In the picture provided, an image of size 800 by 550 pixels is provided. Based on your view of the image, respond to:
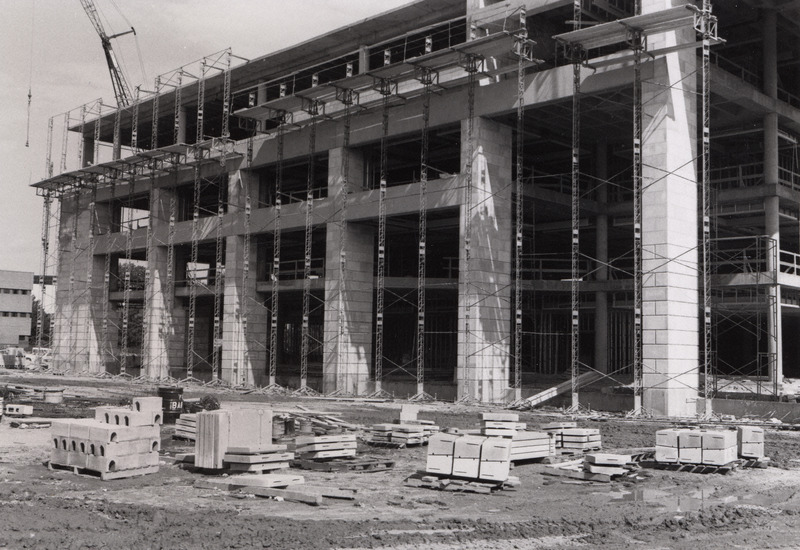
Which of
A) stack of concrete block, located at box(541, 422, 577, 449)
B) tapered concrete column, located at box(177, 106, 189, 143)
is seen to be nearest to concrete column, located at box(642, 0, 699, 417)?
stack of concrete block, located at box(541, 422, 577, 449)

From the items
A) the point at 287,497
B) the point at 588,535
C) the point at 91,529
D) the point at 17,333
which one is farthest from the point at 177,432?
the point at 17,333

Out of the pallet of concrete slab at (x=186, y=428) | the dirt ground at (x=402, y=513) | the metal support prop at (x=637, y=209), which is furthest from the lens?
the metal support prop at (x=637, y=209)

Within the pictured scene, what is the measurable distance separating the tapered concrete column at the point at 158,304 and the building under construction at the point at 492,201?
136mm

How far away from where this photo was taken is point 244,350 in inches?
1784

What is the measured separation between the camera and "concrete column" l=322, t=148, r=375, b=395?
39594mm

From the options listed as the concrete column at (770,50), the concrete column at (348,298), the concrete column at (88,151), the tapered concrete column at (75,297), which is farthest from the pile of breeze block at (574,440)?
the concrete column at (88,151)

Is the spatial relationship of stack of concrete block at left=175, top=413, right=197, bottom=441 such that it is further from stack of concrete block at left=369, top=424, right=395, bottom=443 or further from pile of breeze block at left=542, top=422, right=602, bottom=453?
pile of breeze block at left=542, top=422, right=602, bottom=453

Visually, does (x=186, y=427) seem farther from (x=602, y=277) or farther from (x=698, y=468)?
(x=602, y=277)

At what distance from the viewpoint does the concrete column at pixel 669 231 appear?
27953 mm

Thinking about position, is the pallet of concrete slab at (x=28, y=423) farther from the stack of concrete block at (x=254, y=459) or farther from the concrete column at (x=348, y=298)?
the concrete column at (x=348, y=298)

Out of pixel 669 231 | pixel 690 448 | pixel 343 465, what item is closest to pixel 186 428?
pixel 343 465

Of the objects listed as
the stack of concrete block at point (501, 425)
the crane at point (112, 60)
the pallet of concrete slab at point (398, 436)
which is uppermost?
the crane at point (112, 60)

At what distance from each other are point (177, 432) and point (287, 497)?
8189mm

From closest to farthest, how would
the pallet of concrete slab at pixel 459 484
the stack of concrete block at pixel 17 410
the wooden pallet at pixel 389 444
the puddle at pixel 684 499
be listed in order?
the puddle at pixel 684 499
the pallet of concrete slab at pixel 459 484
the wooden pallet at pixel 389 444
the stack of concrete block at pixel 17 410
